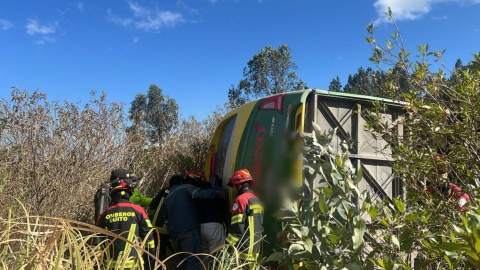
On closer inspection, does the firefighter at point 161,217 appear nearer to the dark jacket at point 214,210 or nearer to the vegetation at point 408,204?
the dark jacket at point 214,210

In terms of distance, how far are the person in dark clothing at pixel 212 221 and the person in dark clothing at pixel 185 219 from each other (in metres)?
0.09

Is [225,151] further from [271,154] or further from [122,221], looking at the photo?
[122,221]

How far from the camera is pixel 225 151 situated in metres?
5.71

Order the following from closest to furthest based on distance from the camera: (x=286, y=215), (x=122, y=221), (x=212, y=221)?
1. (x=286, y=215)
2. (x=122, y=221)
3. (x=212, y=221)

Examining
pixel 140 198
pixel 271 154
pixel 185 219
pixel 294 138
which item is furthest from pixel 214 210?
pixel 294 138

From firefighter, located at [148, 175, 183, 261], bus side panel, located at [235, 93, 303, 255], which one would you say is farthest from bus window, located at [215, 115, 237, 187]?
bus side panel, located at [235, 93, 303, 255]

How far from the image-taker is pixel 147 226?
14.9 ft

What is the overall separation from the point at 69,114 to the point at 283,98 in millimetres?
3457

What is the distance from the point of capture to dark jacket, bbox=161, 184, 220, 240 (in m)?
5.14

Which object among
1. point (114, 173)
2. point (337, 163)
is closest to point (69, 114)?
point (114, 173)

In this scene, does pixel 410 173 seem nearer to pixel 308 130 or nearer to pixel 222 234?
pixel 308 130

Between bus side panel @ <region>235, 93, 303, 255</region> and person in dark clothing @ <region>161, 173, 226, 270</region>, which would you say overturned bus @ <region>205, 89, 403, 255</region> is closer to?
bus side panel @ <region>235, 93, 303, 255</region>

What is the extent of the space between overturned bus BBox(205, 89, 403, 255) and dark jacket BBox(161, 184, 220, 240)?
2.33ft

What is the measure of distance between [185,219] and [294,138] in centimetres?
205
